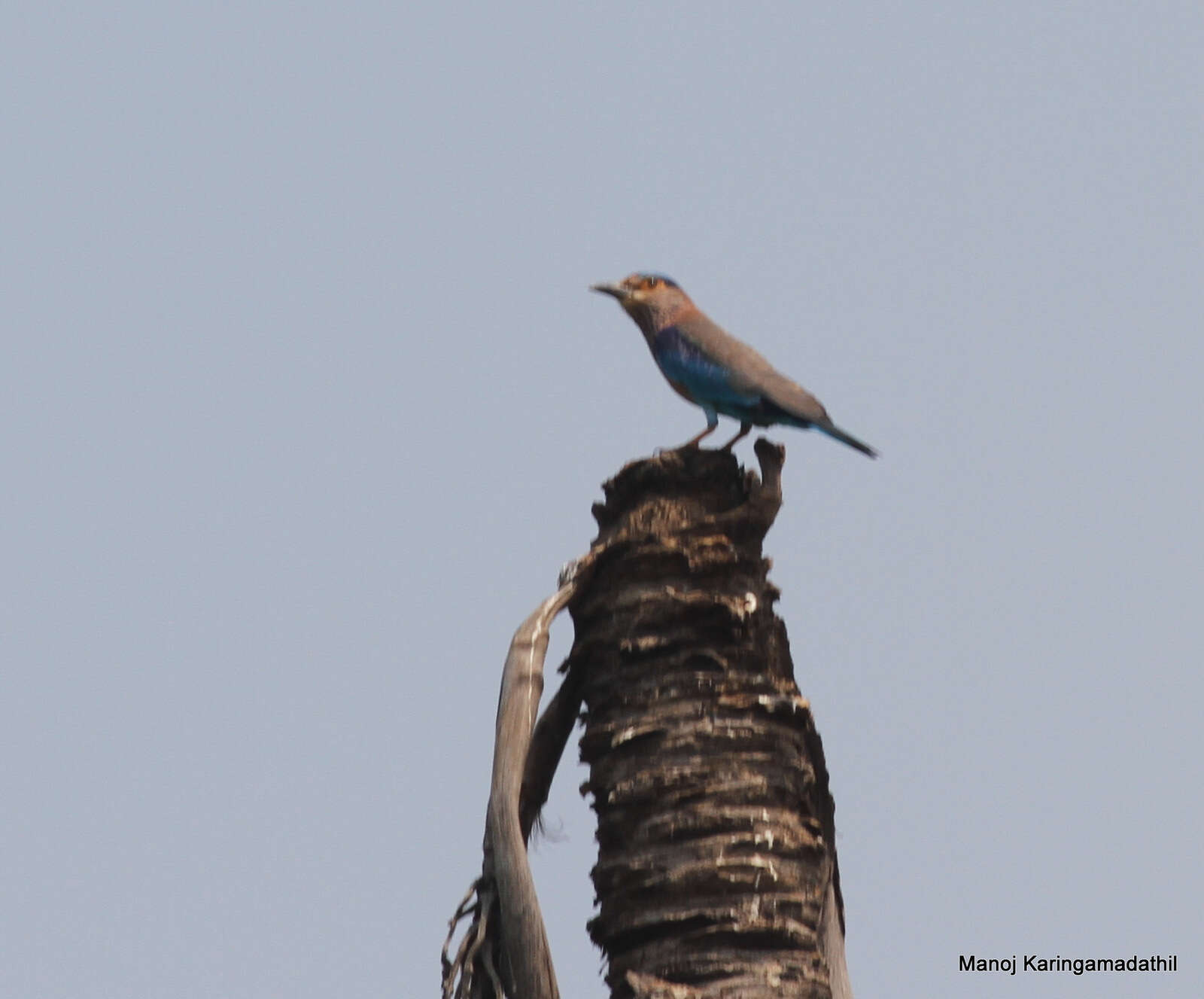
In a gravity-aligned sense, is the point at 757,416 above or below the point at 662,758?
above

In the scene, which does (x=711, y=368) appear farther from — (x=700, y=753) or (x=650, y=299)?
(x=700, y=753)

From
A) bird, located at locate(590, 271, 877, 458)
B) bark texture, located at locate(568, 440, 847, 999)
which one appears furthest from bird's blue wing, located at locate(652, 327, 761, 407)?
bark texture, located at locate(568, 440, 847, 999)

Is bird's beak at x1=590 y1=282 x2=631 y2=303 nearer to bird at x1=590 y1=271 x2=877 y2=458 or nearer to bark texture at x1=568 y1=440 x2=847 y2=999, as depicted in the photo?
bird at x1=590 y1=271 x2=877 y2=458

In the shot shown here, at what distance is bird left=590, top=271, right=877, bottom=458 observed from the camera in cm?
884

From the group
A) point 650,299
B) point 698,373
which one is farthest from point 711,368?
point 650,299

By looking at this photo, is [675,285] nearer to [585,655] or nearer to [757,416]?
[757,416]

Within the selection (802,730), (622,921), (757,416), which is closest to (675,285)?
(757,416)

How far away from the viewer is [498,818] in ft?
22.2

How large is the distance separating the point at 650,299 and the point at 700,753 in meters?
3.94

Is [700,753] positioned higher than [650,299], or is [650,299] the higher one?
[650,299]

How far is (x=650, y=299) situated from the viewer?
33.1 feet

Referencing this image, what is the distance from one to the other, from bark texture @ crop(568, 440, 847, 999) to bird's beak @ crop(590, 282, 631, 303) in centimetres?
A: 292

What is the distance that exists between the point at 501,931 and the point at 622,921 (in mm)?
428

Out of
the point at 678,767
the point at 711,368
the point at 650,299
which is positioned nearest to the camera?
the point at 678,767
